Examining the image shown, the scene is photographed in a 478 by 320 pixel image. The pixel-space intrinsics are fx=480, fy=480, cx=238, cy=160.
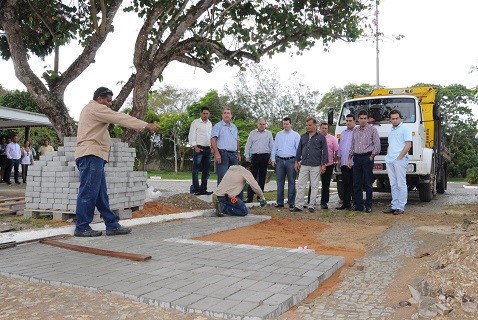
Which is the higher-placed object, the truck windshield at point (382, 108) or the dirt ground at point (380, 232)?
the truck windshield at point (382, 108)

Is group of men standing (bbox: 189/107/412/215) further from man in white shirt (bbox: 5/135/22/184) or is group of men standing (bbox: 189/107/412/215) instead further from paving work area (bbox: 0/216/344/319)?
man in white shirt (bbox: 5/135/22/184)

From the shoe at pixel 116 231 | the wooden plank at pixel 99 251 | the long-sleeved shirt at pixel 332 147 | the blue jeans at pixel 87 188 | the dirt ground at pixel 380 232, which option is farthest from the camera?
the long-sleeved shirt at pixel 332 147

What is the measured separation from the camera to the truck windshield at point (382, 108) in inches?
438

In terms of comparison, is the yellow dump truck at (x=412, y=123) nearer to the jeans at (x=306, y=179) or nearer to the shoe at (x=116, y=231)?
the jeans at (x=306, y=179)

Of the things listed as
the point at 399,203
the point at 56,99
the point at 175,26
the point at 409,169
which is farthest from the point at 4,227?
the point at 409,169

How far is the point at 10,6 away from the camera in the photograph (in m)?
8.48

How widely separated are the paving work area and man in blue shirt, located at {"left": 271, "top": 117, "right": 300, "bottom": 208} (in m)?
4.60

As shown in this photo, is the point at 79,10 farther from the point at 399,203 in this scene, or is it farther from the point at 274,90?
the point at 274,90

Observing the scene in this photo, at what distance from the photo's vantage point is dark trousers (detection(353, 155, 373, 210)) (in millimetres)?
9375

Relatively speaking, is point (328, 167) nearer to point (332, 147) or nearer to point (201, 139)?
point (332, 147)

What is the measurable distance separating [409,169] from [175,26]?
238 inches

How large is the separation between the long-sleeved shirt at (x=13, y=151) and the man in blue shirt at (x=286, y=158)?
11250mm

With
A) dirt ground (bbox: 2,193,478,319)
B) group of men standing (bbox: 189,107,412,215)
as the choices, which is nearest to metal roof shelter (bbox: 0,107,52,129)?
group of men standing (bbox: 189,107,412,215)

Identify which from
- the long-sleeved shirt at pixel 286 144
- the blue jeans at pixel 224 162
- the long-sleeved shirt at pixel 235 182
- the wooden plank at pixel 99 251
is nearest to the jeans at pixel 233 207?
the long-sleeved shirt at pixel 235 182
